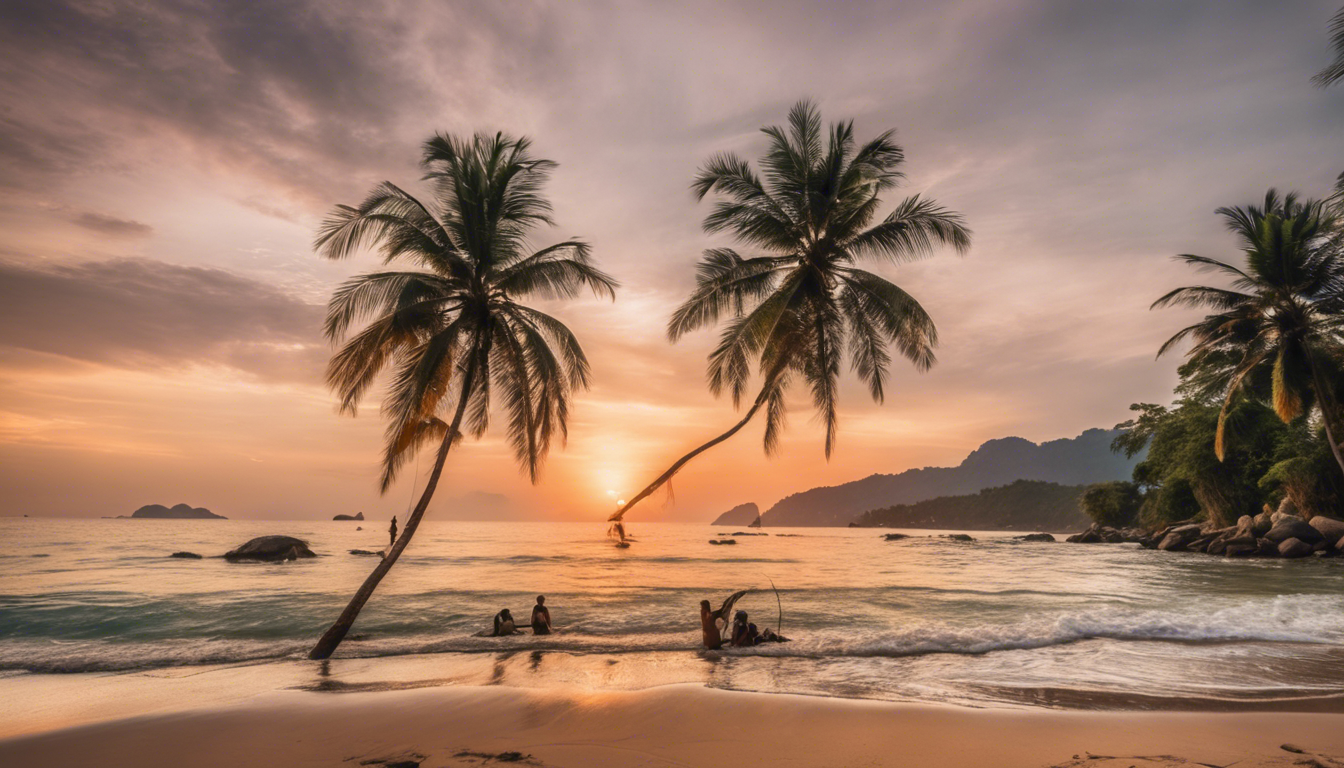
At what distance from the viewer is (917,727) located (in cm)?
645

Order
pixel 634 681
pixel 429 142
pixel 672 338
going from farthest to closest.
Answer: pixel 672 338 → pixel 429 142 → pixel 634 681

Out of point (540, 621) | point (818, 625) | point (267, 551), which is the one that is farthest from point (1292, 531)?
point (267, 551)

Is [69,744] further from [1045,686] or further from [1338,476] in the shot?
[1338,476]

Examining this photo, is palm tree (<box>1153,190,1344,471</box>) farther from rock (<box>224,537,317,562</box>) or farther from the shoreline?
rock (<box>224,537,317,562</box>)

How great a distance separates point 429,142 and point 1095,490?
7278 cm

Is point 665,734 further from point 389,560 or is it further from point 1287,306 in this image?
point 1287,306

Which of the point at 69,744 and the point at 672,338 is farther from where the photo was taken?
the point at 672,338

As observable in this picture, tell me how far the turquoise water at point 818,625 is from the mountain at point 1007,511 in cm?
13212

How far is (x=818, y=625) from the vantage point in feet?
51.4

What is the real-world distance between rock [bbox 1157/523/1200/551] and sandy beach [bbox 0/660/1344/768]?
39.5 metres

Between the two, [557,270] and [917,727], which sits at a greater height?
[557,270]

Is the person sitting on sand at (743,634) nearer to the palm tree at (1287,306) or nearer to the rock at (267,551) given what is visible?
the palm tree at (1287,306)

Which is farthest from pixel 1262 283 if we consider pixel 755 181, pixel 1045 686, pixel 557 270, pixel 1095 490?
pixel 1095 490

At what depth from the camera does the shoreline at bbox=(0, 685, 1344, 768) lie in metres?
5.61
